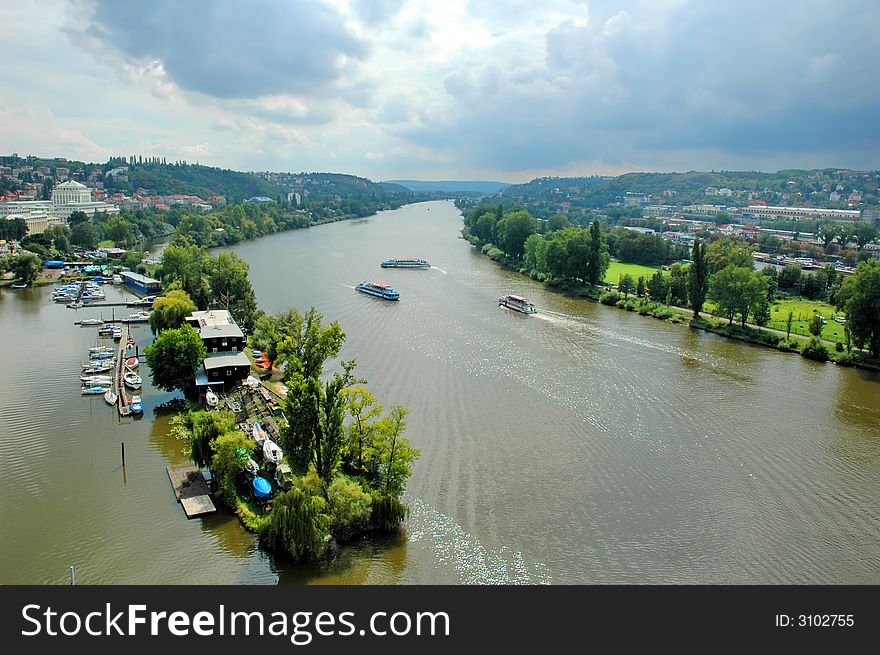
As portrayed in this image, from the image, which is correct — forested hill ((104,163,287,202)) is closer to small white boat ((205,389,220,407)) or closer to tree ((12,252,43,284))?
tree ((12,252,43,284))

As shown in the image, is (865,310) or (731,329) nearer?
(865,310)

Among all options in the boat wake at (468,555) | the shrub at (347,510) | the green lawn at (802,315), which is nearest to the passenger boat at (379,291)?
the green lawn at (802,315)

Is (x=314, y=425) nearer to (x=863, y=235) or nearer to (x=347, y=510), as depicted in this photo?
(x=347, y=510)

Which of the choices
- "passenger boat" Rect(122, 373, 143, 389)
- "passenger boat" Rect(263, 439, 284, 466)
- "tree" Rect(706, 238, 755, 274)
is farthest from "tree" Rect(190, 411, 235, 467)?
"tree" Rect(706, 238, 755, 274)

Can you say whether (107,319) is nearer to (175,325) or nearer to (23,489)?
(175,325)

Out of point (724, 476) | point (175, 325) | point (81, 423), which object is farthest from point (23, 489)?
point (724, 476)

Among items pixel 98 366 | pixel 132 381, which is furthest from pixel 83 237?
pixel 132 381
